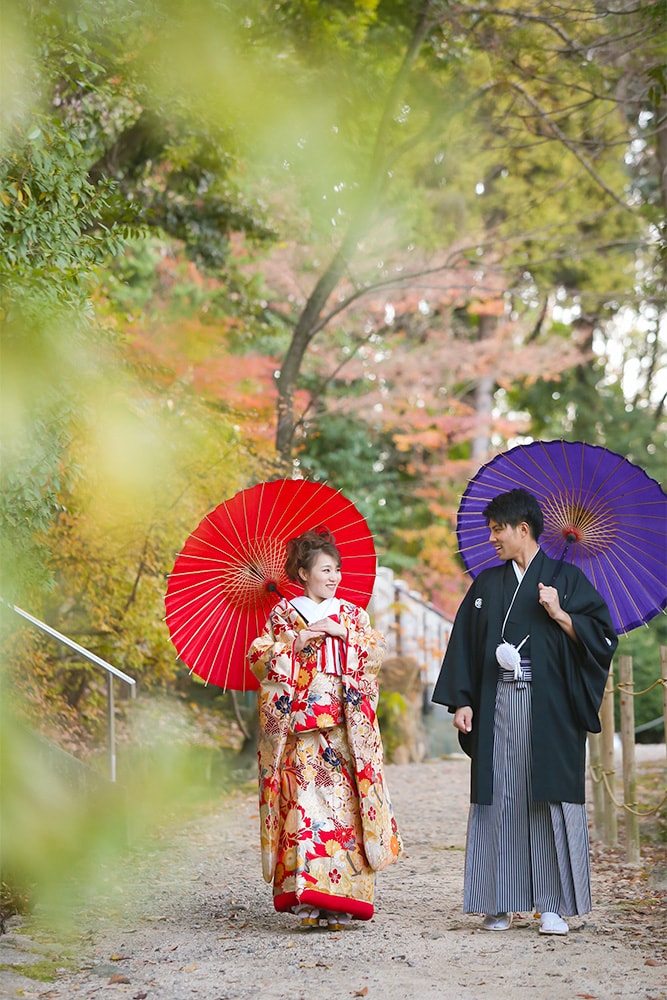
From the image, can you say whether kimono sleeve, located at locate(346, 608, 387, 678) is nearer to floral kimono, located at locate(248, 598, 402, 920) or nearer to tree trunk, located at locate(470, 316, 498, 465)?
floral kimono, located at locate(248, 598, 402, 920)

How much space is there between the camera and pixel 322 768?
4539 millimetres

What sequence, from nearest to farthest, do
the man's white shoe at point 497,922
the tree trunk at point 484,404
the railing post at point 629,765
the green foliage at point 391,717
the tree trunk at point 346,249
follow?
the man's white shoe at point 497,922, the railing post at point 629,765, the tree trunk at point 346,249, the green foliage at point 391,717, the tree trunk at point 484,404

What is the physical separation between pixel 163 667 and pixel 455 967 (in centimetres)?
516

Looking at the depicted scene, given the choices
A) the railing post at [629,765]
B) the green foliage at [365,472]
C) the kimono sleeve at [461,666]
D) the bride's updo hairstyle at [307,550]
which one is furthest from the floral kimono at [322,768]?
the green foliage at [365,472]

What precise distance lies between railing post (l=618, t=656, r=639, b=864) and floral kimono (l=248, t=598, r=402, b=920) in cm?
205

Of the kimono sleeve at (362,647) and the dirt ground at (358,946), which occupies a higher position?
the kimono sleeve at (362,647)

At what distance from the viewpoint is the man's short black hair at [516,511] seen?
4.49 metres

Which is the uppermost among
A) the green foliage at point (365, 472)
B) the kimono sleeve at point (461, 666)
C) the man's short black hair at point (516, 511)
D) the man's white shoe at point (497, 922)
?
the green foliage at point (365, 472)

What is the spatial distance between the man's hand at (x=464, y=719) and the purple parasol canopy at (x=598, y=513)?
709 millimetres

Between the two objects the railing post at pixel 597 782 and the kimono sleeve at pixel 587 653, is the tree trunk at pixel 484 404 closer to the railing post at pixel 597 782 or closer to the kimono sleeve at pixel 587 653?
the railing post at pixel 597 782

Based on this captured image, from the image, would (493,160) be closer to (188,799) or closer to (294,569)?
(188,799)

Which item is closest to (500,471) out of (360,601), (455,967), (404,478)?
(360,601)

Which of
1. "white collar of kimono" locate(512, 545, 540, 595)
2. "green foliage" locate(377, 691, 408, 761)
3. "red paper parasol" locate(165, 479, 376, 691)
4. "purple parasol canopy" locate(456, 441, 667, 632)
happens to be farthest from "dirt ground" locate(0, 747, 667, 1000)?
"green foliage" locate(377, 691, 408, 761)

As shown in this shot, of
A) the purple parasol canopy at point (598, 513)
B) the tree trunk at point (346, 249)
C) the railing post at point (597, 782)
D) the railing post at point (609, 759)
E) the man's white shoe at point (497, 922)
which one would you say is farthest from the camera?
the tree trunk at point (346, 249)
